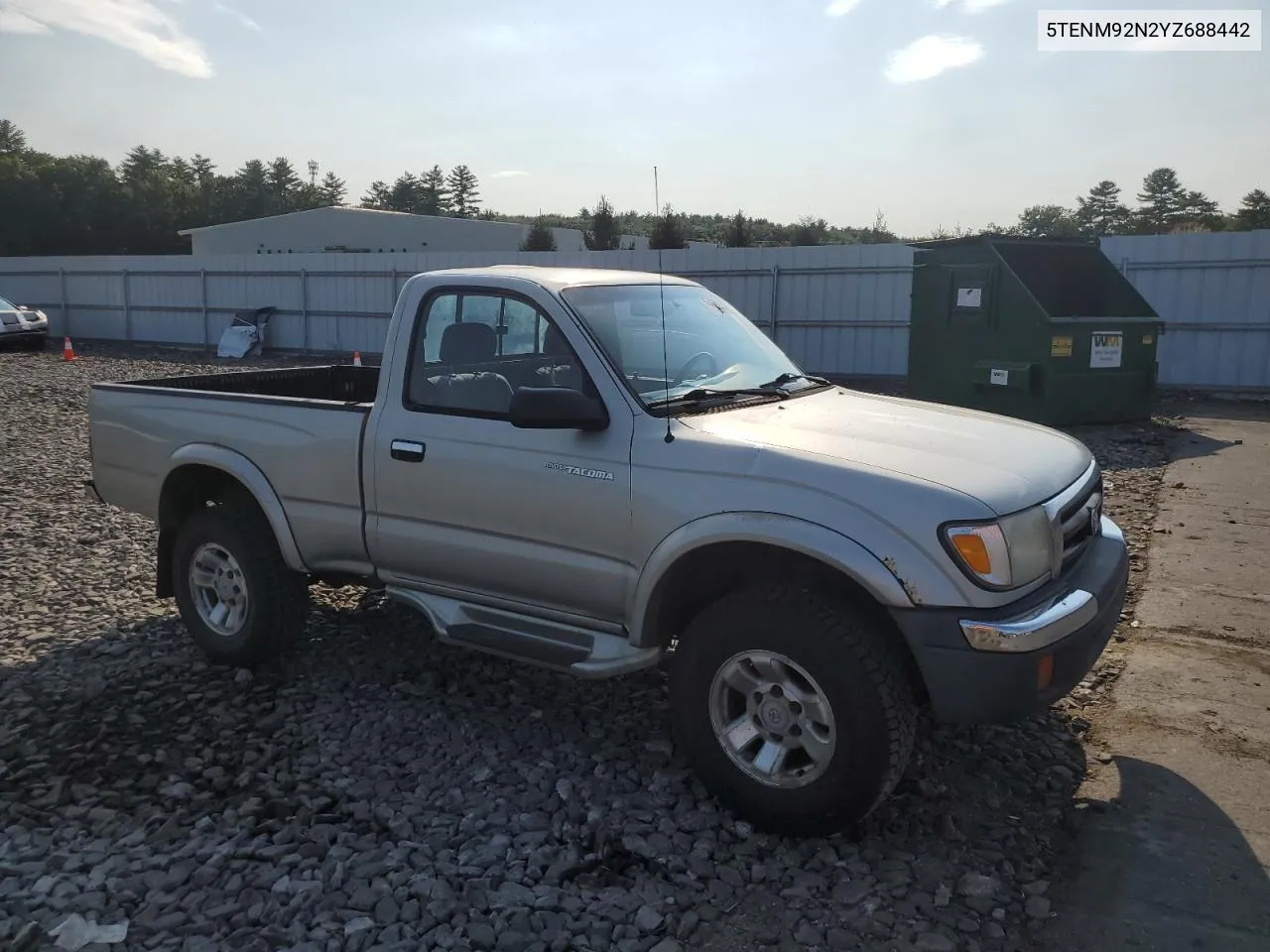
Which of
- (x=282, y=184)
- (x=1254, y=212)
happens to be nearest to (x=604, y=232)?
(x=1254, y=212)

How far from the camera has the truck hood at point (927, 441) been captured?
3.35 metres

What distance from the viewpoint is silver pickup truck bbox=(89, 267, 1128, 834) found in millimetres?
3209

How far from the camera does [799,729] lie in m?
3.40

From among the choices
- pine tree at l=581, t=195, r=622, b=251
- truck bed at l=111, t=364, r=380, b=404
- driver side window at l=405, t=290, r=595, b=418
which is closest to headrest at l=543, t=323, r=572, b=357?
driver side window at l=405, t=290, r=595, b=418

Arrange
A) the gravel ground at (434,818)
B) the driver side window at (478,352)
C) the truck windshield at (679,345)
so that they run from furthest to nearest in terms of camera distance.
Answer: the driver side window at (478,352) < the truck windshield at (679,345) < the gravel ground at (434,818)

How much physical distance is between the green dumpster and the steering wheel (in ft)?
26.2

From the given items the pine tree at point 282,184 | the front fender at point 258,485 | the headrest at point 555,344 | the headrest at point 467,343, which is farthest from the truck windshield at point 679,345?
the pine tree at point 282,184

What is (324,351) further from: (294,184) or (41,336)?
(294,184)

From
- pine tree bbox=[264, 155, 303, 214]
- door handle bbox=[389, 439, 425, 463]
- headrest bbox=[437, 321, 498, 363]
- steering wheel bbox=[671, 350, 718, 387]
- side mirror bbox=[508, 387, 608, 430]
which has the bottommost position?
door handle bbox=[389, 439, 425, 463]

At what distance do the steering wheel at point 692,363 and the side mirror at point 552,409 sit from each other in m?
0.48

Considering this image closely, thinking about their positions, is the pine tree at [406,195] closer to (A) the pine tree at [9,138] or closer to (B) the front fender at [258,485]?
(A) the pine tree at [9,138]

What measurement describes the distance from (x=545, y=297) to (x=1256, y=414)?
1235cm

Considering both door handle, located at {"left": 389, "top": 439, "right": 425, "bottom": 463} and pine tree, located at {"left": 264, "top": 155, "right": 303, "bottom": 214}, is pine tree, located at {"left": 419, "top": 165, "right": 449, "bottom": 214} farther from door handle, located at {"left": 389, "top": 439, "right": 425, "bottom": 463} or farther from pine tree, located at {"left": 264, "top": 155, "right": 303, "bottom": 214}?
door handle, located at {"left": 389, "top": 439, "right": 425, "bottom": 463}

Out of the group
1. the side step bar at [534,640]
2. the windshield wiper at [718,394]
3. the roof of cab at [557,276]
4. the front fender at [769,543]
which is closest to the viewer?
the front fender at [769,543]
